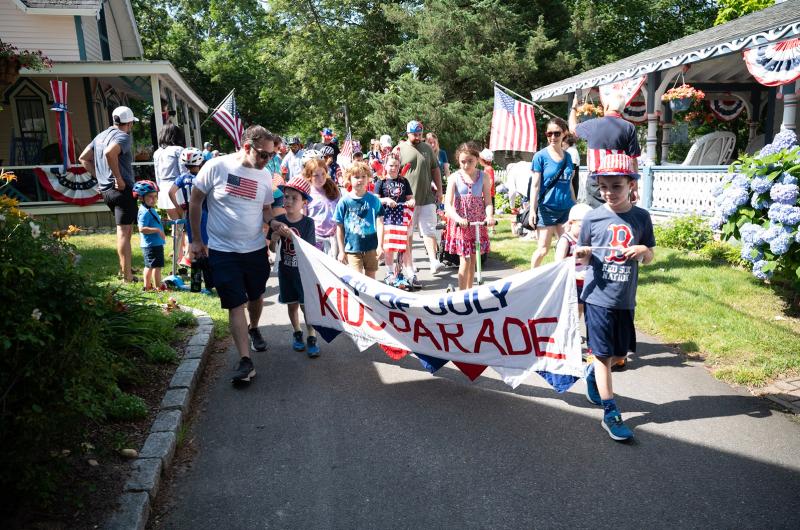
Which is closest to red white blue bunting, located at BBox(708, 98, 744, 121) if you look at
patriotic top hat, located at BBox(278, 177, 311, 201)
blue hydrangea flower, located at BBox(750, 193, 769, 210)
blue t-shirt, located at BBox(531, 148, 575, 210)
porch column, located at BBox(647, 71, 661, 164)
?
porch column, located at BBox(647, 71, 661, 164)

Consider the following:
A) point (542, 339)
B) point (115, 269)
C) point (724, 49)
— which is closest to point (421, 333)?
point (542, 339)

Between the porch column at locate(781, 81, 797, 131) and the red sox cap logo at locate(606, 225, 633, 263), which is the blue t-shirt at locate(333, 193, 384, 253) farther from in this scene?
the porch column at locate(781, 81, 797, 131)

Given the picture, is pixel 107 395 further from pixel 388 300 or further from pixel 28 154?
pixel 28 154

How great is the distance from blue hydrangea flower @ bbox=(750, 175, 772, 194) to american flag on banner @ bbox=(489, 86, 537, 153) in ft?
16.2

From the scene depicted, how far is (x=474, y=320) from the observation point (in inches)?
178

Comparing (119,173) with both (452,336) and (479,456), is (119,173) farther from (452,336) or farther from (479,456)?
(479,456)

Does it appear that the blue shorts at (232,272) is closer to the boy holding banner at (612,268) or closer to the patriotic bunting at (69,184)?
the boy holding banner at (612,268)

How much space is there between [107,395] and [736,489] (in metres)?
3.56

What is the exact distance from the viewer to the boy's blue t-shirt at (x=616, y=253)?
161 inches

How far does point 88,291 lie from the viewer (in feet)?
9.89

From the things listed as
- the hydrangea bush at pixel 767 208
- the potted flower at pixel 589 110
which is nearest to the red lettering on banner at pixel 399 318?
the hydrangea bush at pixel 767 208

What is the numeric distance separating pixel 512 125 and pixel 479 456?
27.0ft

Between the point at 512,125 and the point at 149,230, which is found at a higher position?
the point at 512,125

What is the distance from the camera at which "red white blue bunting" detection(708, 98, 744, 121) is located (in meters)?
18.4
